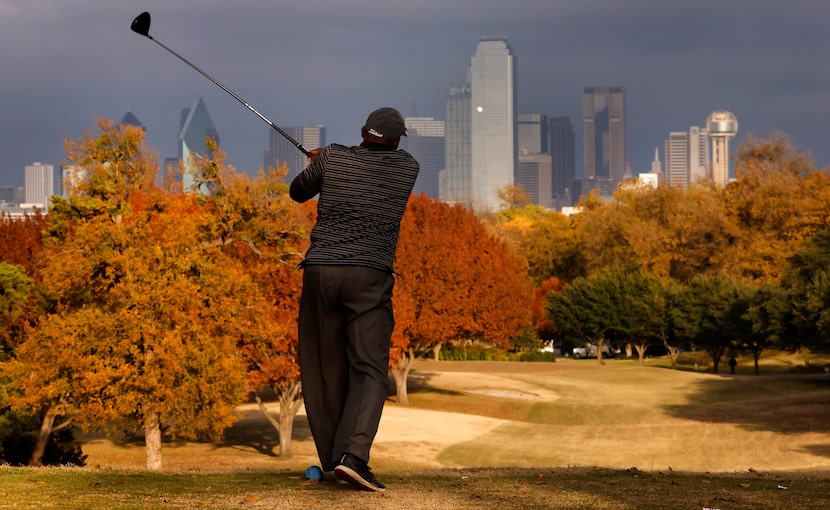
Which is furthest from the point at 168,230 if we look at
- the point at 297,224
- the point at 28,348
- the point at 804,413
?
the point at 804,413

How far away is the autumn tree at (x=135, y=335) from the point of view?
33.0 m

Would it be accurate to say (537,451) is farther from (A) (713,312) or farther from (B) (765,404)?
(A) (713,312)

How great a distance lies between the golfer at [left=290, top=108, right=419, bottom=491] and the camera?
8.95 meters

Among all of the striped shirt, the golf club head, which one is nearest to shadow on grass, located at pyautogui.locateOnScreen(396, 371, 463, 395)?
the golf club head

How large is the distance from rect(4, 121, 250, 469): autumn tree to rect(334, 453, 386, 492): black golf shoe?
2463 centimetres

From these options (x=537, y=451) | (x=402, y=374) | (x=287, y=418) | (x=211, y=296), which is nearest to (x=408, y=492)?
(x=211, y=296)

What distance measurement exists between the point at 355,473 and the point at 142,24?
5.32 metres

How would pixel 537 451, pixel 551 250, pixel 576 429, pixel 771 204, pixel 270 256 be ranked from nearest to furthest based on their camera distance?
pixel 537 451, pixel 270 256, pixel 576 429, pixel 771 204, pixel 551 250

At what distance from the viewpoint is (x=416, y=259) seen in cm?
6009

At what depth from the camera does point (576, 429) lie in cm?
4912

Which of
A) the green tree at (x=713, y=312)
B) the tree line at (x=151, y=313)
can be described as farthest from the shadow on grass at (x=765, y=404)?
the tree line at (x=151, y=313)

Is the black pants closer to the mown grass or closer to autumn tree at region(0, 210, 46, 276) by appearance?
the mown grass

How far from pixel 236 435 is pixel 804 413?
81.2ft

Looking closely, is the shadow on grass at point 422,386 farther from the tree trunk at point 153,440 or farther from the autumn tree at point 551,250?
the autumn tree at point 551,250
